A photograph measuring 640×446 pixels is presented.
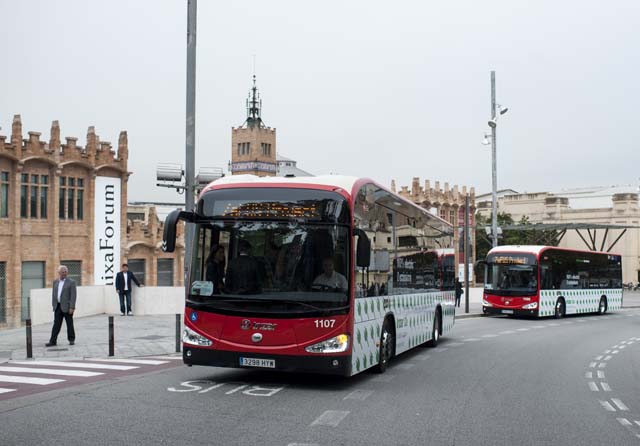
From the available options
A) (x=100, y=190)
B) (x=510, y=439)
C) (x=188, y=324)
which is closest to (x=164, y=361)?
(x=188, y=324)

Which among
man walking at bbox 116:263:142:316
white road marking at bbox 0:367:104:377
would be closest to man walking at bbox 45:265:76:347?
white road marking at bbox 0:367:104:377

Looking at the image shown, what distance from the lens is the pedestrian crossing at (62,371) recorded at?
11.7m

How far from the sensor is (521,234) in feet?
317

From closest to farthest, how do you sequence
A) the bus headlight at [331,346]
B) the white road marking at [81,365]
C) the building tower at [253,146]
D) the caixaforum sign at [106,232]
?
the bus headlight at [331,346] → the white road marking at [81,365] → the caixaforum sign at [106,232] → the building tower at [253,146]

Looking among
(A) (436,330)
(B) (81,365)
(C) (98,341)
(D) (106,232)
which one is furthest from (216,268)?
(D) (106,232)

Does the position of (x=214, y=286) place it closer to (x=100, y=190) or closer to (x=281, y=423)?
(x=281, y=423)

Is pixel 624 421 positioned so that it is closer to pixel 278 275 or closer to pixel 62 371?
pixel 278 275

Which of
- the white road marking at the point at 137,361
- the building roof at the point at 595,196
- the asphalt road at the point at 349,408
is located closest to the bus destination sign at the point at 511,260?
the asphalt road at the point at 349,408

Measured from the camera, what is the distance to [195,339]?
37.9ft

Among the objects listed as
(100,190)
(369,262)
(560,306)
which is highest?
(100,190)

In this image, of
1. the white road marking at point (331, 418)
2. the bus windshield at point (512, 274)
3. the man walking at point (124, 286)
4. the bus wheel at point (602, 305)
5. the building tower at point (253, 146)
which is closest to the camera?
the white road marking at point (331, 418)

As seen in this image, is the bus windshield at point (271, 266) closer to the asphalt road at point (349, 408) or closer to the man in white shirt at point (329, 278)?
the man in white shirt at point (329, 278)

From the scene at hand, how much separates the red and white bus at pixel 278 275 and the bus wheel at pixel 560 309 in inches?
969

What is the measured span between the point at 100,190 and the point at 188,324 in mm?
43847
